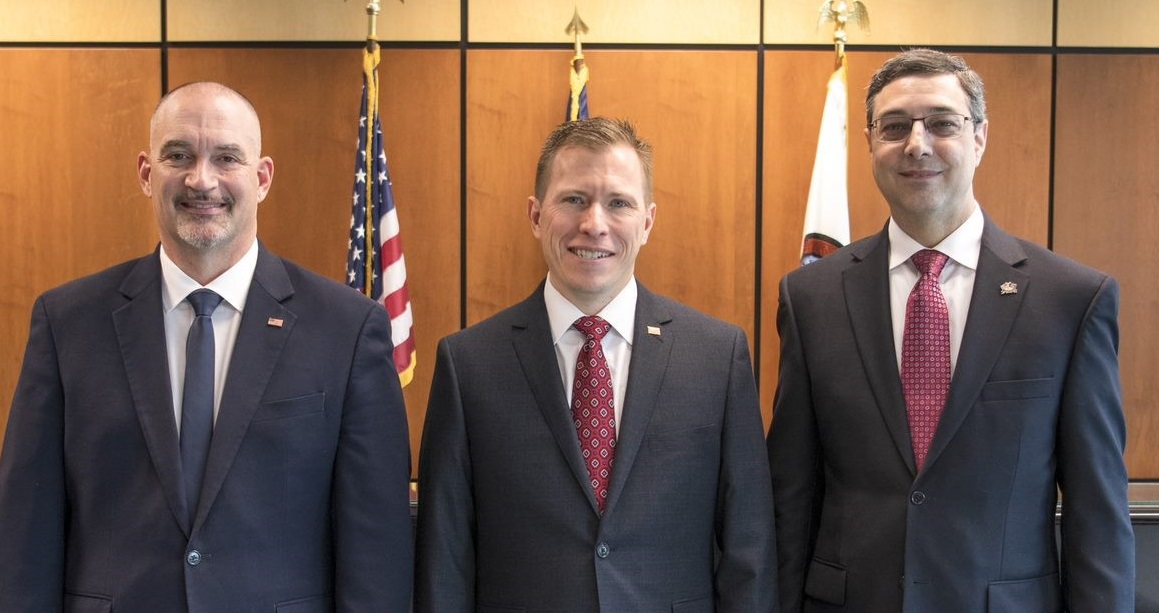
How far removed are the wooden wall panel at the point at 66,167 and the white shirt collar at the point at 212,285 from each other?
138 inches

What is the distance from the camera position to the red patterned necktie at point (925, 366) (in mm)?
2105

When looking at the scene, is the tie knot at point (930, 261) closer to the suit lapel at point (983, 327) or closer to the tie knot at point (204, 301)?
the suit lapel at point (983, 327)

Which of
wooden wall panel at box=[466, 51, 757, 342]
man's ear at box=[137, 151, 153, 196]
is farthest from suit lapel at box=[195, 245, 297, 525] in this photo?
wooden wall panel at box=[466, 51, 757, 342]

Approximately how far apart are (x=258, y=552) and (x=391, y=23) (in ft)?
12.5

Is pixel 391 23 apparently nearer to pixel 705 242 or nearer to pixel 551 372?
pixel 705 242

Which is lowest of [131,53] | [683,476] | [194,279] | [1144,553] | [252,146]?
[1144,553]

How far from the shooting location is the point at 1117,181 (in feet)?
17.5

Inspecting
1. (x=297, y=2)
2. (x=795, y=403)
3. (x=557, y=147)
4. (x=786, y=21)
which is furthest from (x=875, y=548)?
(x=297, y=2)

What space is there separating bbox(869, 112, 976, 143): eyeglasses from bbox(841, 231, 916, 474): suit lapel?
22 centimetres

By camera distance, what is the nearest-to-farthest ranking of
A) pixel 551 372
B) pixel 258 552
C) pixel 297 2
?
pixel 258 552 < pixel 551 372 < pixel 297 2

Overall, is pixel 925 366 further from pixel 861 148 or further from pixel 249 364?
pixel 861 148

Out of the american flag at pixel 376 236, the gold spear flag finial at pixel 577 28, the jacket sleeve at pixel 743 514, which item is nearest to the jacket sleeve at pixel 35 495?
the jacket sleeve at pixel 743 514

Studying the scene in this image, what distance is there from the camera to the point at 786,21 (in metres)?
5.30

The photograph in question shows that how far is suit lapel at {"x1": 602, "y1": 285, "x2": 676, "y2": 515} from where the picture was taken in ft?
6.64
